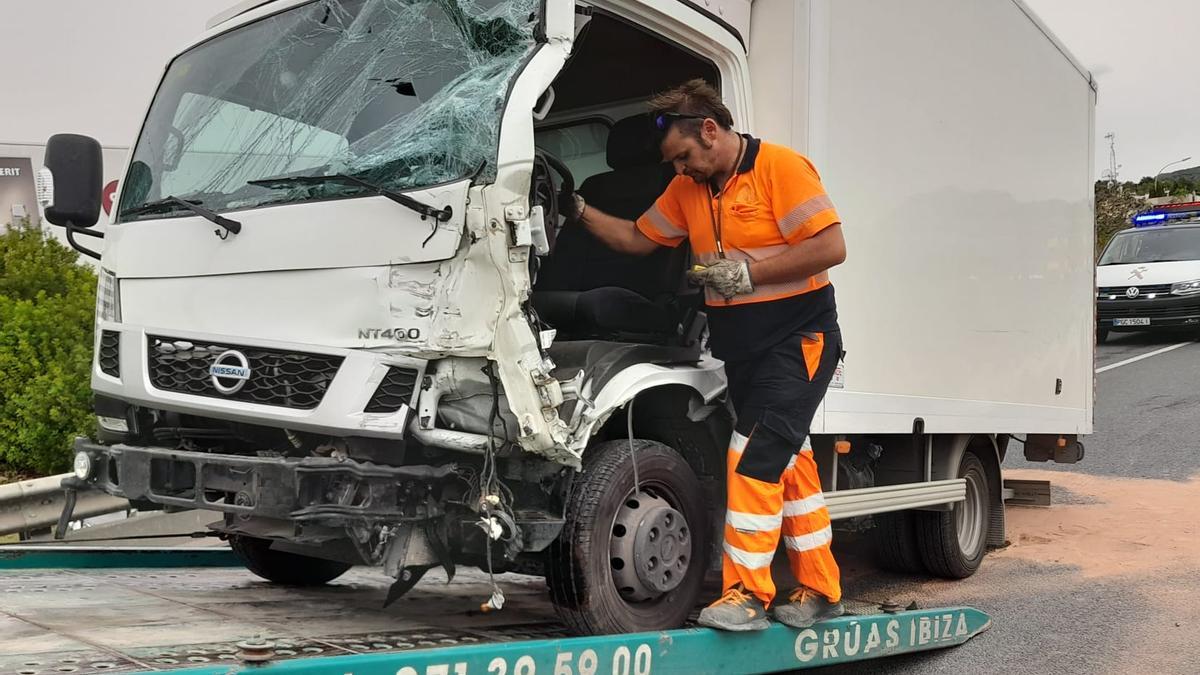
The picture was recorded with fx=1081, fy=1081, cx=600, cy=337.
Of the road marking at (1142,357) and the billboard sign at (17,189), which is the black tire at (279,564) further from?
the road marking at (1142,357)

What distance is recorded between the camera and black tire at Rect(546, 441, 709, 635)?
3.41 m

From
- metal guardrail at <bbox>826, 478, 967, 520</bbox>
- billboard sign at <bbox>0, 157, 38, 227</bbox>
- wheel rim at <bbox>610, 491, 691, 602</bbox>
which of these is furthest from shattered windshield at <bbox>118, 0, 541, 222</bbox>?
billboard sign at <bbox>0, 157, 38, 227</bbox>

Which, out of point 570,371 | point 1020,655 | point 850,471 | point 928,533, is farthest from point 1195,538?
point 570,371

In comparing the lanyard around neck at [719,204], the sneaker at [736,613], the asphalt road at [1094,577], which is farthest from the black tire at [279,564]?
the asphalt road at [1094,577]

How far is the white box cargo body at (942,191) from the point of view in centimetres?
434

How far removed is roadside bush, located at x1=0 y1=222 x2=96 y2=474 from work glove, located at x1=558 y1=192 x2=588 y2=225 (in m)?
3.99

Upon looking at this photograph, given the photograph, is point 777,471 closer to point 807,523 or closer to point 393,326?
point 807,523

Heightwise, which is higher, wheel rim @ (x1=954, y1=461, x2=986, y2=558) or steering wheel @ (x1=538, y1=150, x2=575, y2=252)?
steering wheel @ (x1=538, y1=150, x2=575, y2=252)

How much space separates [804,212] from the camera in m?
3.78

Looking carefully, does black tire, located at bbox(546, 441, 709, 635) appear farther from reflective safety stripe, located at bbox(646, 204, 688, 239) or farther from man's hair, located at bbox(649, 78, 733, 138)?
man's hair, located at bbox(649, 78, 733, 138)

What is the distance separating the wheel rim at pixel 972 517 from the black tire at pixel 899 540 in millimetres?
328

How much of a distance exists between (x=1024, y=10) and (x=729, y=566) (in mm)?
3806

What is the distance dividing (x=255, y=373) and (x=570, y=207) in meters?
1.34

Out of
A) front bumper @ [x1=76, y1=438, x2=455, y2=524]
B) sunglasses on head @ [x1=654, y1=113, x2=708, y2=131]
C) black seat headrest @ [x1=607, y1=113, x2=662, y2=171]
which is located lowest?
front bumper @ [x1=76, y1=438, x2=455, y2=524]
